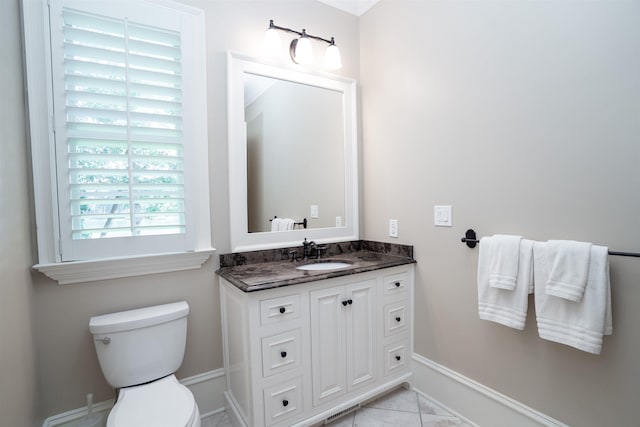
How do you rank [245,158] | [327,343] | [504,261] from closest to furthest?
[504,261]
[327,343]
[245,158]

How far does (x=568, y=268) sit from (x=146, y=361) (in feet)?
6.52

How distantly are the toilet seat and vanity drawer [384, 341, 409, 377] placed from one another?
3.90ft

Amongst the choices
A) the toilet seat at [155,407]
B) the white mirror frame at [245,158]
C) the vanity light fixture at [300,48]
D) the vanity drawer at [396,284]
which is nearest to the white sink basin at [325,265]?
the white mirror frame at [245,158]

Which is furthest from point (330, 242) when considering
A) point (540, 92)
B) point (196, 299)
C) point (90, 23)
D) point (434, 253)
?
point (90, 23)

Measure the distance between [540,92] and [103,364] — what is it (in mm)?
2463

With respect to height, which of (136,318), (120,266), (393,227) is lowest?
(136,318)

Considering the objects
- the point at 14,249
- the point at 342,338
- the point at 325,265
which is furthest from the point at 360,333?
the point at 14,249

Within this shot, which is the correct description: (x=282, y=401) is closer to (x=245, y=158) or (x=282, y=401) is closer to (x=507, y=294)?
(x=507, y=294)

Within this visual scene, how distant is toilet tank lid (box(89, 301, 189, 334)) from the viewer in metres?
1.46

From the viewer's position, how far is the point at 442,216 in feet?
6.23

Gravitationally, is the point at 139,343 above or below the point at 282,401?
above

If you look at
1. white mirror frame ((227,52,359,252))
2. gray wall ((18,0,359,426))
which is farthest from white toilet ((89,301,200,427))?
white mirror frame ((227,52,359,252))

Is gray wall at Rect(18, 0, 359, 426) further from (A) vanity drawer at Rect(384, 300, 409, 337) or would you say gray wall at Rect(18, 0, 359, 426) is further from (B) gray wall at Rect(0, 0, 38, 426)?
(A) vanity drawer at Rect(384, 300, 409, 337)

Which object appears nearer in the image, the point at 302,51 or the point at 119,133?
the point at 119,133
